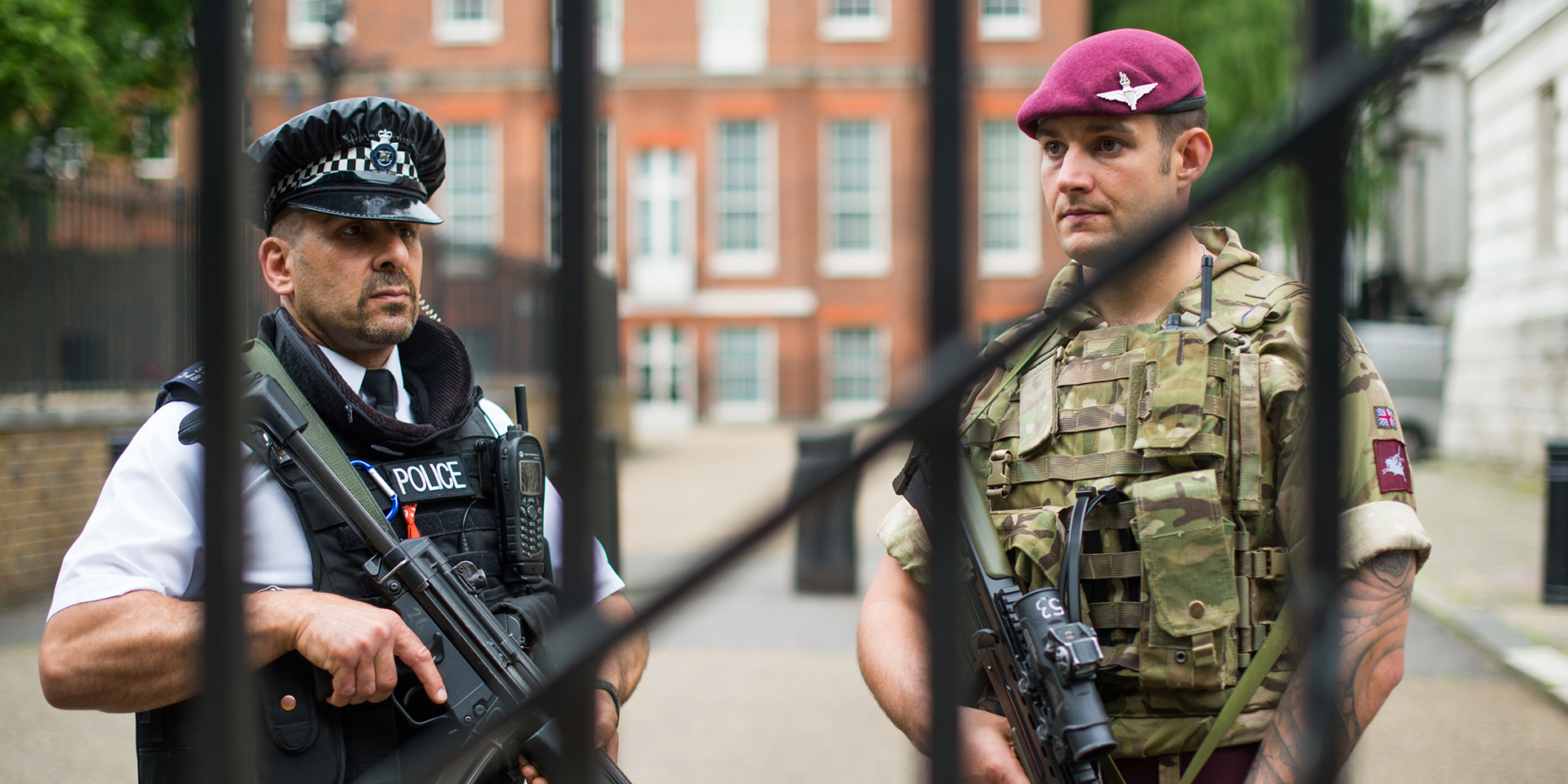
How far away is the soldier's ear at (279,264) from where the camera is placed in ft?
7.08

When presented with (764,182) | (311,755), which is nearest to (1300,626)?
(311,755)

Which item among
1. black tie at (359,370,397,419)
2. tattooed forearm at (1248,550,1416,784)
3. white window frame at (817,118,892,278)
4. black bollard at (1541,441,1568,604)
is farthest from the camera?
white window frame at (817,118,892,278)

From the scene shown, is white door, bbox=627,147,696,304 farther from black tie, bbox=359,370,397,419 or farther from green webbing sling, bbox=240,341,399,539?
green webbing sling, bbox=240,341,399,539

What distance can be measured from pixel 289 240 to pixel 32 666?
4784 millimetres

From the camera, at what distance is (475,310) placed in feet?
40.6

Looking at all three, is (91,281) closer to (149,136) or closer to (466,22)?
(149,136)

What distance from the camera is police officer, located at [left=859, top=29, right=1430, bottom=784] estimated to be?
5.00ft

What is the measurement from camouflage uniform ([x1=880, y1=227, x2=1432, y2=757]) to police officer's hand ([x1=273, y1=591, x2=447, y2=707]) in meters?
0.99

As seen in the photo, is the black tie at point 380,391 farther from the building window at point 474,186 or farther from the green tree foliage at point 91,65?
the building window at point 474,186

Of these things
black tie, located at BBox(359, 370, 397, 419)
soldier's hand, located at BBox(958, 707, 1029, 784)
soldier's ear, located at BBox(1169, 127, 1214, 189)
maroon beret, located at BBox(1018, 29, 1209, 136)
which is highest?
maroon beret, located at BBox(1018, 29, 1209, 136)

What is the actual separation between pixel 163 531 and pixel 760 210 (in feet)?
75.2

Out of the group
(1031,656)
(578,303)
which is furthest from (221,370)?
(1031,656)

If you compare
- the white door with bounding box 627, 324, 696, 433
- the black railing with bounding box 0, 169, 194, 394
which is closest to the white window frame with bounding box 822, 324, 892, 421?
the white door with bounding box 627, 324, 696, 433

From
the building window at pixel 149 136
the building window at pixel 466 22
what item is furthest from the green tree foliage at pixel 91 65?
the building window at pixel 466 22
